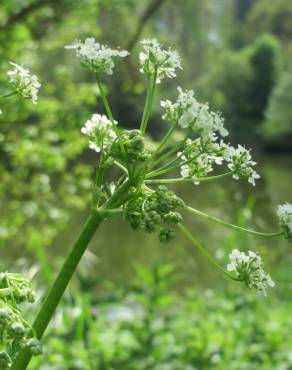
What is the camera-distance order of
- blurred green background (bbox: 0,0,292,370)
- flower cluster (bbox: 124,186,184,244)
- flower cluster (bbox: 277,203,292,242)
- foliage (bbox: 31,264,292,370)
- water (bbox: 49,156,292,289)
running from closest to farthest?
1. flower cluster (bbox: 124,186,184,244)
2. flower cluster (bbox: 277,203,292,242)
3. foliage (bbox: 31,264,292,370)
4. blurred green background (bbox: 0,0,292,370)
5. water (bbox: 49,156,292,289)

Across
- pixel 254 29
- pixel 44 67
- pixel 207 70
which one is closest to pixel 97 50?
pixel 44 67

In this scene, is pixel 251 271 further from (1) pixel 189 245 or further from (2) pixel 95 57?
(1) pixel 189 245

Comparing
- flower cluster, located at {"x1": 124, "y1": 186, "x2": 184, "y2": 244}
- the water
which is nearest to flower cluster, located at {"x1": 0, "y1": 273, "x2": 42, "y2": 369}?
flower cluster, located at {"x1": 124, "y1": 186, "x2": 184, "y2": 244}

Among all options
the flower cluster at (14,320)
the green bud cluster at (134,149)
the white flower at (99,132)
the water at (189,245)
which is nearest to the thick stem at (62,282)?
the flower cluster at (14,320)

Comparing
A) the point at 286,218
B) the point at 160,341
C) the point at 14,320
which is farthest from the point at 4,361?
the point at 160,341

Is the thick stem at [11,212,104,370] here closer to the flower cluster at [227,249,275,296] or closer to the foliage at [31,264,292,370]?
the flower cluster at [227,249,275,296]

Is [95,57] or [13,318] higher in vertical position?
[95,57]
